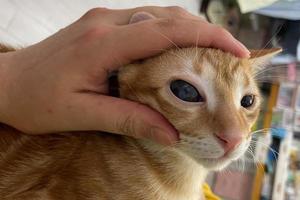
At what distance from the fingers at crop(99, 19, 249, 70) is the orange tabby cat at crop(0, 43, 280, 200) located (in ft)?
0.13

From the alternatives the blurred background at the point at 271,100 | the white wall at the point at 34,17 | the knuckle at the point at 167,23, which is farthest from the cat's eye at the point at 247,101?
the blurred background at the point at 271,100

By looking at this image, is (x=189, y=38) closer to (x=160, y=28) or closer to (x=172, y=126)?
(x=160, y=28)

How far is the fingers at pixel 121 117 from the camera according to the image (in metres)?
0.80

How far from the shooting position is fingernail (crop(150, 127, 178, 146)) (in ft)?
2.63

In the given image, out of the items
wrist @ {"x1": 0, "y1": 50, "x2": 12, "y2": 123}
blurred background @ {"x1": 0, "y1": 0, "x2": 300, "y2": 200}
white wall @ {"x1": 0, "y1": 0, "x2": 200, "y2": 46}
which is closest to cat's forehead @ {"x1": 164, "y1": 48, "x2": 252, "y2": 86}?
wrist @ {"x1": 0, "y1": 50, "x2": 12, "y2": 123}

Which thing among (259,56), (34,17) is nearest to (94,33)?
(259,56)

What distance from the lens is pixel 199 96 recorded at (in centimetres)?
84

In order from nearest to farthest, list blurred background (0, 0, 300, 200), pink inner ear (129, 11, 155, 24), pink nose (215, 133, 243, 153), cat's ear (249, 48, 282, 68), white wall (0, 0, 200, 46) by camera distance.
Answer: pink nose (215, 133, 243, 153) < pink inner ear (129, 11, 155, 24) < cat's ear (249, 48, 282, 68) < white wall (0, 0, 200, 46) < blurred background (0, 0, 300, 200)

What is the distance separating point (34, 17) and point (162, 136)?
1006 mm

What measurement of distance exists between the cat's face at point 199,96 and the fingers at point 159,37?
1.4 inches

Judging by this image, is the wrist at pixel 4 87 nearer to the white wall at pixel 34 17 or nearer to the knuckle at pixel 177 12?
the knuckle at pixel 177 12

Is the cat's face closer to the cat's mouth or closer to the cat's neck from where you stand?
the cat's mouth

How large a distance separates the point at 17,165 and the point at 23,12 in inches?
30.5

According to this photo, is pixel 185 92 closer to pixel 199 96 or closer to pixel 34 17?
pixel 199 96
